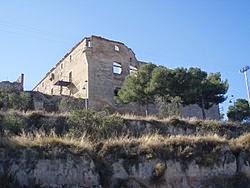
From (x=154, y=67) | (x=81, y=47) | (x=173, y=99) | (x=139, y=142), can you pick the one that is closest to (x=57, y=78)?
(x=81, y=47)

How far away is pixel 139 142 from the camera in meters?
17.7

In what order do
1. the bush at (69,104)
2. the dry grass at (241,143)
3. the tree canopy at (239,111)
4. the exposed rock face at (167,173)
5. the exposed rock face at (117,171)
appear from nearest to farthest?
1. the exposed rock face at (117,171)
2. the exposed rock face at (167,173)
3. the dry grass at (241,143)
4. the bush at (69,104)
5. the tree canopy at (239,111)

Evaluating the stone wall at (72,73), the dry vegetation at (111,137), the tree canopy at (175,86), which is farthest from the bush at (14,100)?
the stone wall at (72,73)

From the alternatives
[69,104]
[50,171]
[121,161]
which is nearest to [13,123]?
[121,161]

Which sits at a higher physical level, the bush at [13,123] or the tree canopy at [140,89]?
the tree canopy at [140,89]

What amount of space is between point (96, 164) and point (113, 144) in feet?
4.36

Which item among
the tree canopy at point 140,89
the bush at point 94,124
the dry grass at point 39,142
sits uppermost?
the tree canopy at point 140,89

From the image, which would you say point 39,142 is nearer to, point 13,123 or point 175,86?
point 13,123

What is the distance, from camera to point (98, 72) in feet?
148

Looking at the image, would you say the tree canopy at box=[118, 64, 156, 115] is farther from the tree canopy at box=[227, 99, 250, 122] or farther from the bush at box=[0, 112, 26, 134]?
the bush at box=[0, 112, 26, 134]

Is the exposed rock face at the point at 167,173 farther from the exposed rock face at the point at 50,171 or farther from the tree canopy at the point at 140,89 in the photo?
the tree canopy at the point at 140,89

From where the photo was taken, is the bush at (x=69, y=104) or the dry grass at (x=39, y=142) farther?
the bush at (x=69, y=104)

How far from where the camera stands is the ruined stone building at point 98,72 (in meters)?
43.8

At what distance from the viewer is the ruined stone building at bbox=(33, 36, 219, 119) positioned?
4375 centimetres
